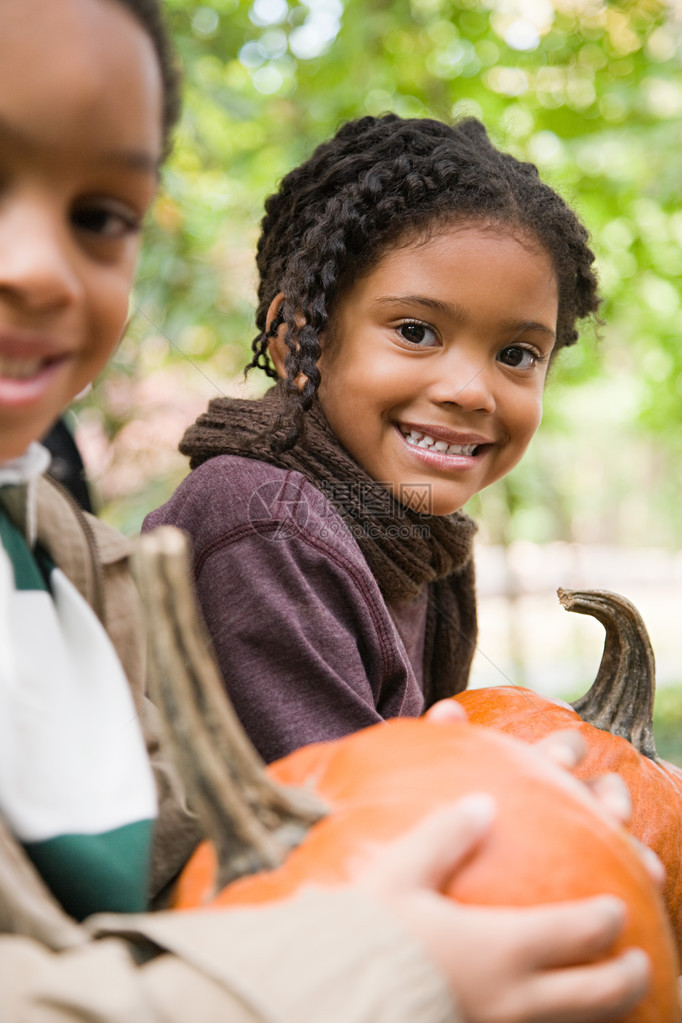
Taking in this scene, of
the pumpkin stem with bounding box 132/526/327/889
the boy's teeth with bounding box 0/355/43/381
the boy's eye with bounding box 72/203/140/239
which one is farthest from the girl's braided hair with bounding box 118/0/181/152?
the pumpkin stem with bounding box 132/526/327/889

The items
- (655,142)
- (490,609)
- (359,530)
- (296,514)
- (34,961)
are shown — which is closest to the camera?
(34,961)

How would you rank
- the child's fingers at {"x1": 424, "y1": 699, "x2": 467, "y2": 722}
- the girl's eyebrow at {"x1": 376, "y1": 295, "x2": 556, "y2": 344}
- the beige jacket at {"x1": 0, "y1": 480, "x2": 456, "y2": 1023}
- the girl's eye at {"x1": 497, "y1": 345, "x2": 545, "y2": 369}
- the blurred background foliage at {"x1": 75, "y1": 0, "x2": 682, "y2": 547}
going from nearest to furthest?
the beige jacket at {"x1": 0, "y1": 480, "x2": 456, "y2": 1023}
the child's fingers at {"x1": 424, "y1": 699, "x2": 467, "y2": 722}
the girl's eyebrow at {"x1": 376, "y1": 295, "x2": 556, "y2": 344}
the girl's eye at {"x1": 497, "y1": 345, "x2": 545, "y2": 369}
the blurred background foliage at {"x1": 75, "y1": 0, "x2": 682, "y2": 547}

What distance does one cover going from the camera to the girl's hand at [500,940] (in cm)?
62

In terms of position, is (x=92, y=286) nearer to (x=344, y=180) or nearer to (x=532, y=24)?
(x=344, y=180)

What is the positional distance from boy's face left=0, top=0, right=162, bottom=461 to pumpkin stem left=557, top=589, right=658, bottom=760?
861 millimetres

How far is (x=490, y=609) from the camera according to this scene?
30.1 feet

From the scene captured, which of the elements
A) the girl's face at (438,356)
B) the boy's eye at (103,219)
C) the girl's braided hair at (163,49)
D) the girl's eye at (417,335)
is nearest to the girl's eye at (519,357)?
the girl's face at (438,356)

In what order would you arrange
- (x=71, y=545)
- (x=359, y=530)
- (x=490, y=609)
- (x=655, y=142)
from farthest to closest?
(x=490, y=609), (x=655, y=142), (x=359, y=530), (x=71, y=545)

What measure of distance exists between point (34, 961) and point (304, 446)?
886mm

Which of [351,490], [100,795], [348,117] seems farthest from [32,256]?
[348,117]

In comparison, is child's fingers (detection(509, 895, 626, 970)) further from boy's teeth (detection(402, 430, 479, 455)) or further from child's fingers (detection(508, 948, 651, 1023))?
boy's teeth (detection(402, 430, 479, 455))

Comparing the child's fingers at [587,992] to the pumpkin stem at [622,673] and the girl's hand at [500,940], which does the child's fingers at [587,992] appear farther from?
the pumpkin stem at [622,673]

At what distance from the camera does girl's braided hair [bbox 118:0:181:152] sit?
78cm

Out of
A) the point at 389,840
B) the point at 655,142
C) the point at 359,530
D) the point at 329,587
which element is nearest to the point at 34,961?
the point at 389,840
